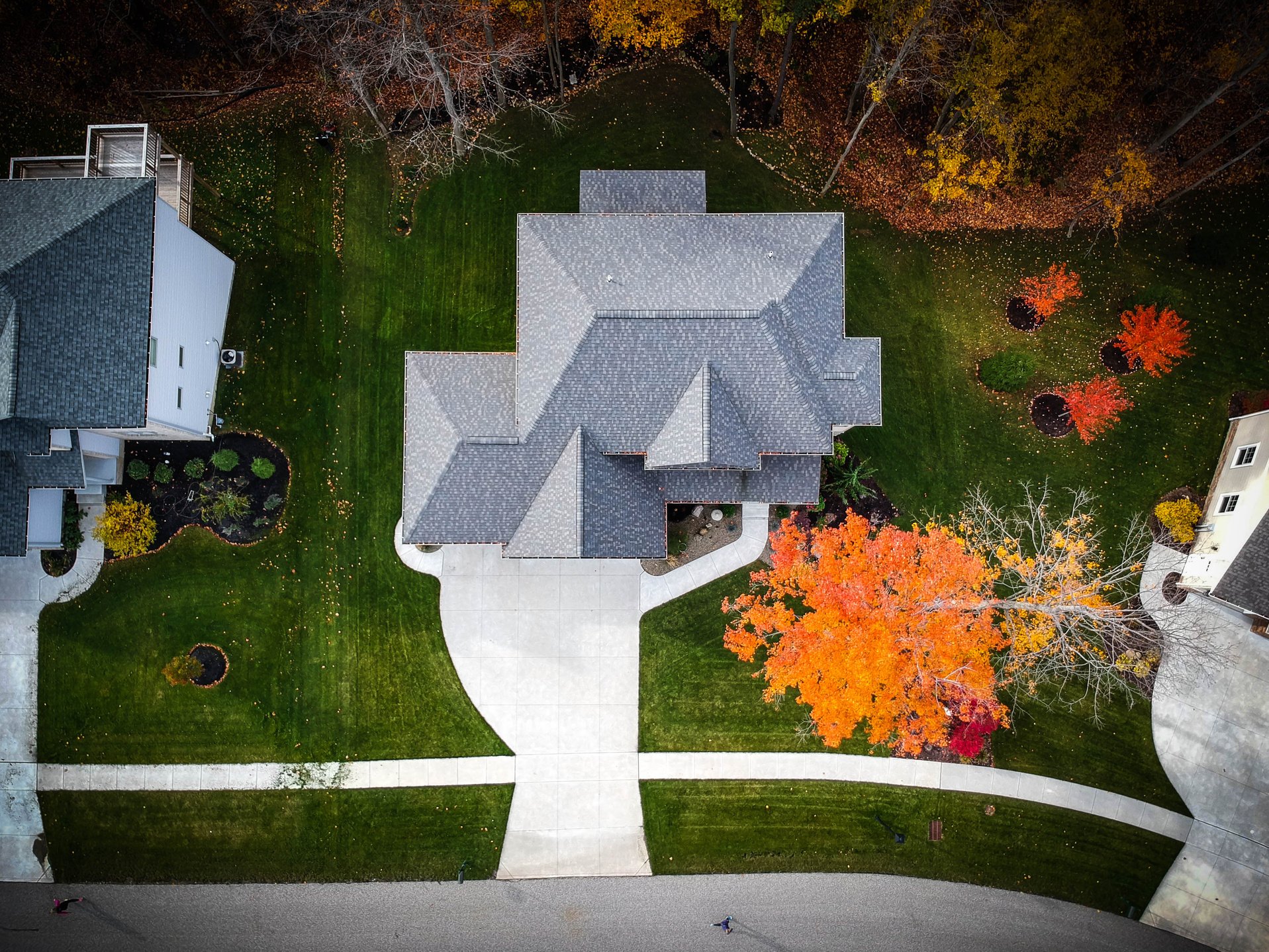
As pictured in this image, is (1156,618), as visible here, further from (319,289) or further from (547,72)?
(319,289)

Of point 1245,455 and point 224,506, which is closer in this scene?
point 224,506

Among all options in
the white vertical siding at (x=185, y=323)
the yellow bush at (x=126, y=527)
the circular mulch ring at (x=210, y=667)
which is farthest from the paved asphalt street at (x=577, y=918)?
the white vertical siding at (x=185, y=323)

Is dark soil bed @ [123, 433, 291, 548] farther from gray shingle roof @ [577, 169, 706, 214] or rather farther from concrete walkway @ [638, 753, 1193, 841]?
concrete walkway @ [638, 753, 1193, 841]

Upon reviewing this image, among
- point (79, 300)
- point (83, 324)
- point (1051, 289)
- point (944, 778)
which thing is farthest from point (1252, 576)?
point (79, 300)

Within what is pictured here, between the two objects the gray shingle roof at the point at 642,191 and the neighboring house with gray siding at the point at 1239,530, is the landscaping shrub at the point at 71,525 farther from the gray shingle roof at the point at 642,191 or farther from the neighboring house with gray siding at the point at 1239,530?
the neighboring house with gray siding at the point at 1239,530

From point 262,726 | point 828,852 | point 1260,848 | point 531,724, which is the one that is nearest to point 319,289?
point 262,726

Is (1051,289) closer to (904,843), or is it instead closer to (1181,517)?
(1181,517)
